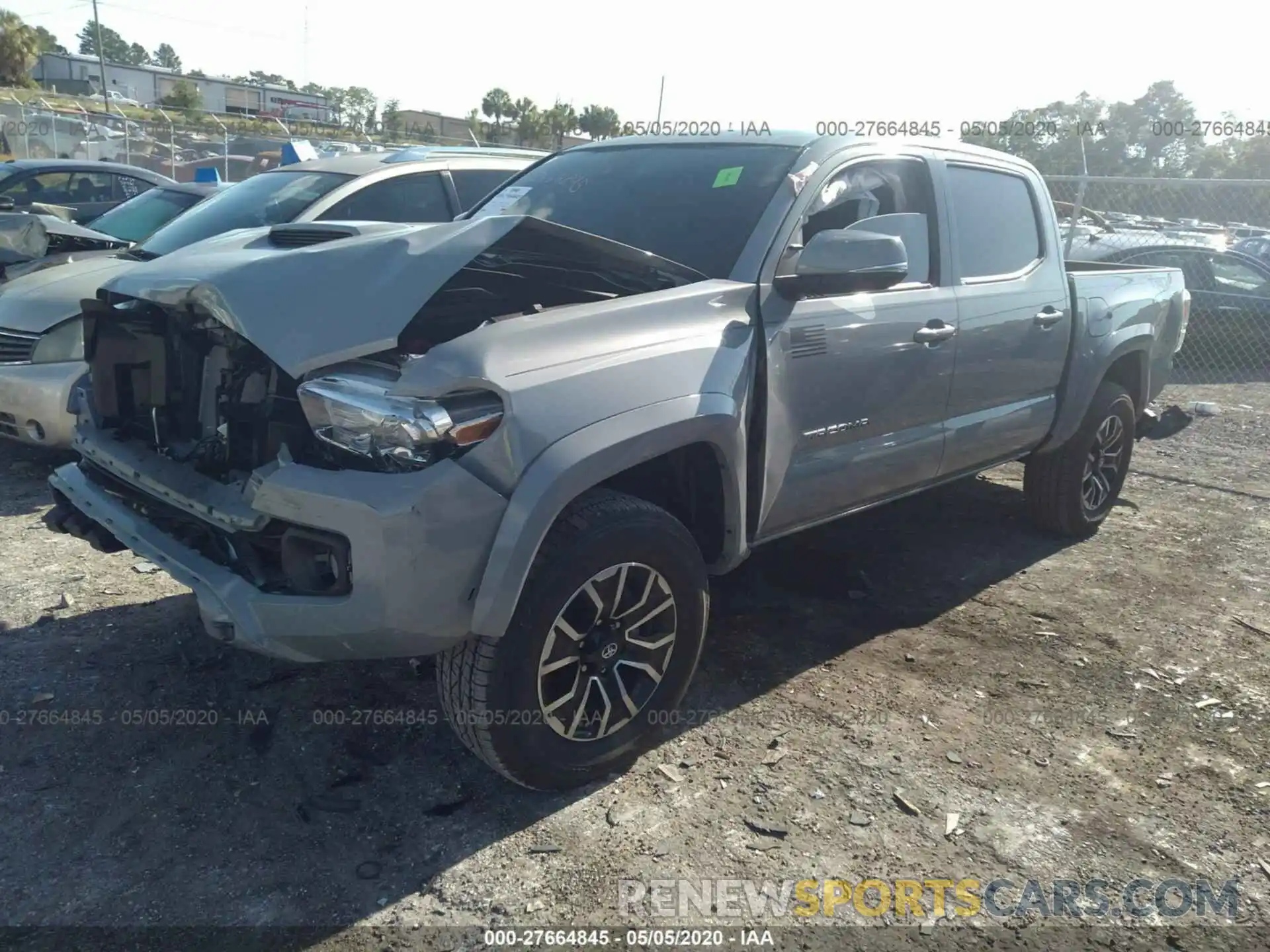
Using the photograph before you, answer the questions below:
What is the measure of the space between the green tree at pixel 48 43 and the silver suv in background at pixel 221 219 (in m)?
66.3

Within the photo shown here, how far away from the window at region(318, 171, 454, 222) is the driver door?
3.40 m

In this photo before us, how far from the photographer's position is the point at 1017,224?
475 cm

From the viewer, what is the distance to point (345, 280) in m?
2.75

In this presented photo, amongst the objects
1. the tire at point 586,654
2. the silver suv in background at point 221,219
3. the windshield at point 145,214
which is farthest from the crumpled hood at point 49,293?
the tire at point 586,654

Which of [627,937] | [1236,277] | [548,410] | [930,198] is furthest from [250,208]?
[1236,277]

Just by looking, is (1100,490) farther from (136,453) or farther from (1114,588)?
(136,453)

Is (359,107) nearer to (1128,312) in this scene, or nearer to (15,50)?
(15,50)

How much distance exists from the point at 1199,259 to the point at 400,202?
9615 mm

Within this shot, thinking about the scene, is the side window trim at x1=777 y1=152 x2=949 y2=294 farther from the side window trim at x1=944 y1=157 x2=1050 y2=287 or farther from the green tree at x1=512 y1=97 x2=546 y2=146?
the green tree at x1=512 y1=97 x2=546 y2=146

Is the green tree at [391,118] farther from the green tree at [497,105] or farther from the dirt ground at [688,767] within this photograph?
the dirt ground at [688,767]

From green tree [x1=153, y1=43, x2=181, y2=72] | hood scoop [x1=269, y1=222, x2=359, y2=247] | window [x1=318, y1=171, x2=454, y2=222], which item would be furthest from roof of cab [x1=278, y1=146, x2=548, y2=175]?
green tree [x1=153, y1=43, x2=181, y2=72]

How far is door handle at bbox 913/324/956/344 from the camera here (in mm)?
3869

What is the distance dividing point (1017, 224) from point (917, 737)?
8.75ft

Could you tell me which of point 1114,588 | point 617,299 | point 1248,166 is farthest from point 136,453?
point 1248,166
